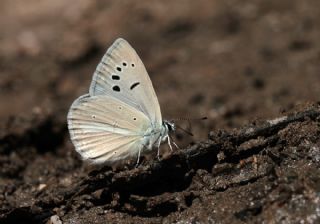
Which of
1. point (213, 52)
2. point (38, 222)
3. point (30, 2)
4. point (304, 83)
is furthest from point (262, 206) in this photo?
point (30, 2)

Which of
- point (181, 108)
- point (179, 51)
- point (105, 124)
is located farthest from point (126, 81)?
point (179, 51)

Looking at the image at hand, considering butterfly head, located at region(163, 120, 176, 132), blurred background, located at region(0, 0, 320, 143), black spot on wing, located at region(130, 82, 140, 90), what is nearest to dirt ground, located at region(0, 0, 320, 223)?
blurred background, located at region(0, 0, 320, 143)

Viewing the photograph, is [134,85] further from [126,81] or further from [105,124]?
[105,124]

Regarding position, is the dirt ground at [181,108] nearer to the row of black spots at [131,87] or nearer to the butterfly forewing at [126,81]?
the butterfly forewing at [126,81]

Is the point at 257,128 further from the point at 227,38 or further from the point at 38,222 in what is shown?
the point at 227,38

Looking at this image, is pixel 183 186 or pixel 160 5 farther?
pixel 160 5

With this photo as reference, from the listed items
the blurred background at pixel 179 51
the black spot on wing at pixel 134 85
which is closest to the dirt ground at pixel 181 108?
the blurred background at pixel 179 51
